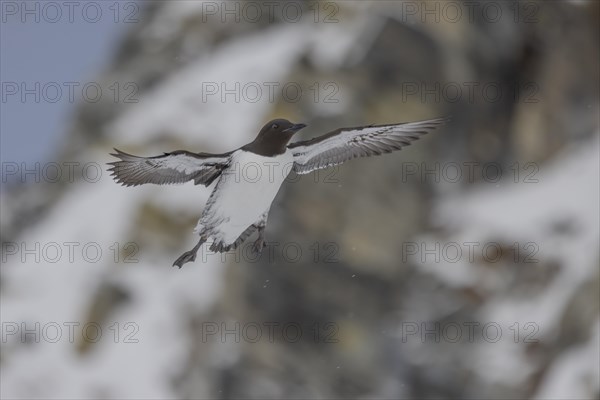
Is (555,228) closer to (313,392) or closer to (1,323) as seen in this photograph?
(313,392)

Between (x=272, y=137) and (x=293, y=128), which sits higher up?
(x=293, y=128)

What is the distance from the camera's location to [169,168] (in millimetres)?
6555

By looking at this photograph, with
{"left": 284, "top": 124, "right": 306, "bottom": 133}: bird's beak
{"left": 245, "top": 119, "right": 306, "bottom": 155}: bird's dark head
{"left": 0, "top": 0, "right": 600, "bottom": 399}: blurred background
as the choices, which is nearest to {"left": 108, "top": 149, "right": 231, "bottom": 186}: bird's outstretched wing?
{"left": 245, "top": 119, "right": 306, "bottom": 155}: bird's dark head

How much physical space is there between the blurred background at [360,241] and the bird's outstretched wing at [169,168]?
11333 millimetres

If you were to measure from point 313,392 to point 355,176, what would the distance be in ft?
17.6

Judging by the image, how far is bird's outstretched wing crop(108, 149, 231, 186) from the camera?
6.35 m

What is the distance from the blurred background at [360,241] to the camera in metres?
20.4

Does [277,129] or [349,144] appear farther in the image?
[349,144]

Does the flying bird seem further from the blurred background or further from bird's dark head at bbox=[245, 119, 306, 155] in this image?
the blurred background

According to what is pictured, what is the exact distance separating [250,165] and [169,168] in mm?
597

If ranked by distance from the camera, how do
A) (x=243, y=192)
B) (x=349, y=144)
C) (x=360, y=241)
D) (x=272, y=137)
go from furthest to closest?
(x=360, y=241), (x=349, y=144), (x=243, y=192), (x=272, y=137)

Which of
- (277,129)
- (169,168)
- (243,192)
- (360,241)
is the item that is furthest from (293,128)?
(360,241)

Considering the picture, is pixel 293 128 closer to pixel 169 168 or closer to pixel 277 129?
pixel 277 129

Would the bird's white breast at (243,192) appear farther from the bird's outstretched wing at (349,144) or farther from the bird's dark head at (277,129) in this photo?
the bird's outstretched wing at (349,144)
